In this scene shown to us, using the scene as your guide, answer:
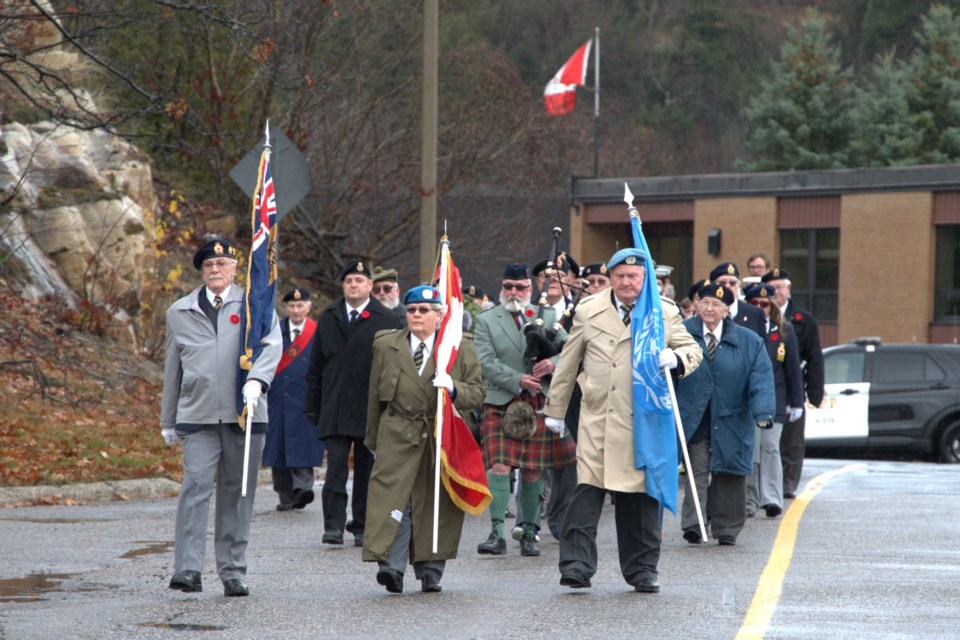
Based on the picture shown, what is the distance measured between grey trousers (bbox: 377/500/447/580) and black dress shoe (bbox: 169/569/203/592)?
1034 mm

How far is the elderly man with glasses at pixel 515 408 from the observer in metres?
11.5

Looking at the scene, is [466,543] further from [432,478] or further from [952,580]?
[952,580]

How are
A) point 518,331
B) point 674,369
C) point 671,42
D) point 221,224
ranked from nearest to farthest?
1. point 674,369
2. point 518,331
3. point 221,224
4. point 671,42

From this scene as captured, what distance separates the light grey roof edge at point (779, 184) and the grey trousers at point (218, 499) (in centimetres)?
2576

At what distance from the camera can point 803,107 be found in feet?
172

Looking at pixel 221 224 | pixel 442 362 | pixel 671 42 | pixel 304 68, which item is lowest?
pixel 442 362

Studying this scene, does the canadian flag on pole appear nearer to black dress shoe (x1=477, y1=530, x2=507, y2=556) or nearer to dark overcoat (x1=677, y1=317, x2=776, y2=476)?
dark overcoat (x1=677, y1=317, x2=776, y2=476)

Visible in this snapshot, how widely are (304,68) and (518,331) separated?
13234 millimetres

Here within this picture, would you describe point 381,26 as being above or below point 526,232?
above

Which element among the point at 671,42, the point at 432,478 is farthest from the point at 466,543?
the point at 671,42

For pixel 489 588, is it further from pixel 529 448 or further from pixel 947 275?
pixel 947 275

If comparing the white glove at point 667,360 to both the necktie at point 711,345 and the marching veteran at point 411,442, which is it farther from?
A: the necktie at point 711,345

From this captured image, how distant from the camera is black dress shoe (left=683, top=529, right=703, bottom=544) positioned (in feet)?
39.6

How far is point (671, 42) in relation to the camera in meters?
63.1
